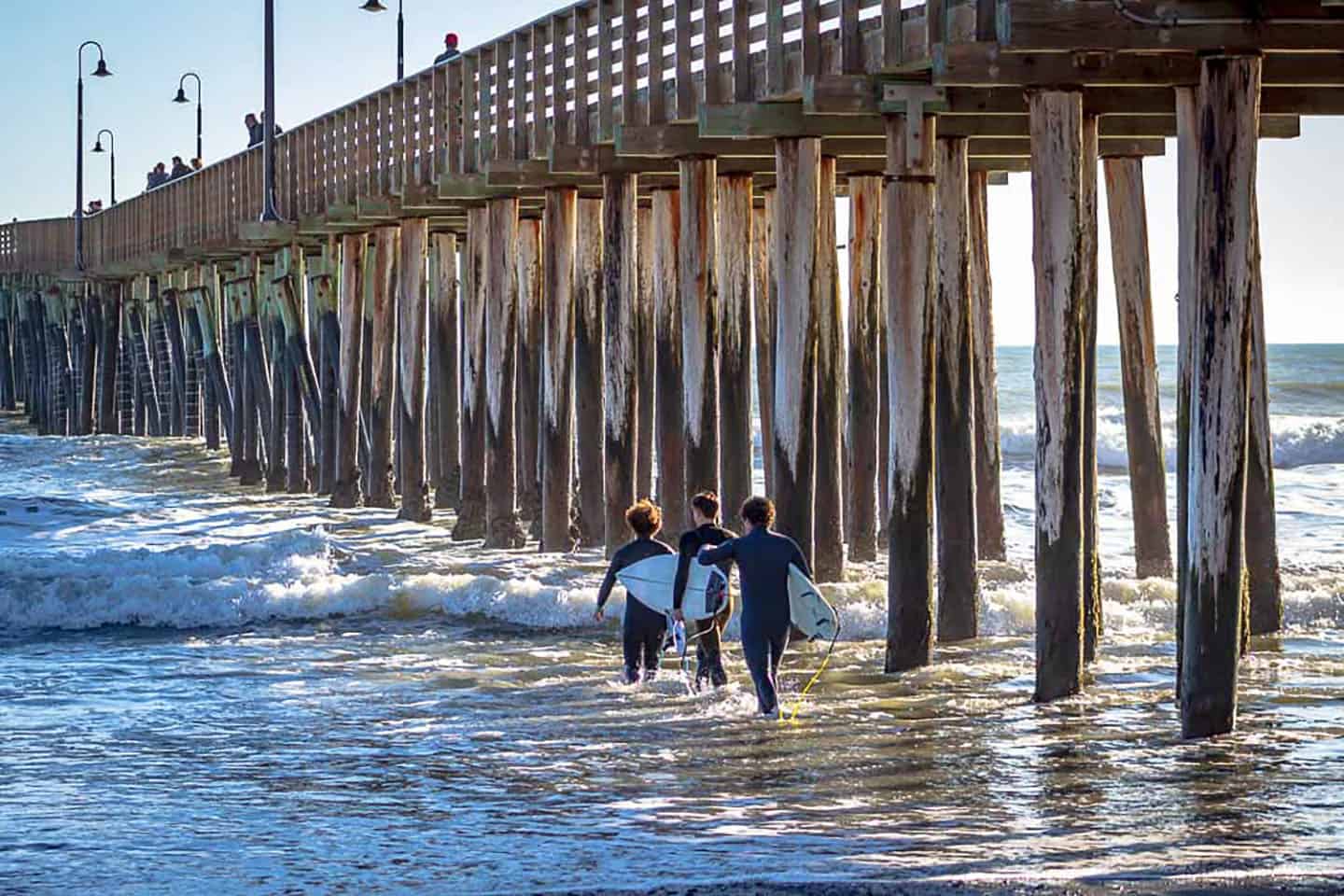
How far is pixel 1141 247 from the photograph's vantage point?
714 inches

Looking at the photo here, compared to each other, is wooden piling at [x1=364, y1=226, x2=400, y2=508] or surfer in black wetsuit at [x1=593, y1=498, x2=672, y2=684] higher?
wooden piling at [x1=364, y1=226, x2=400, y2=508]

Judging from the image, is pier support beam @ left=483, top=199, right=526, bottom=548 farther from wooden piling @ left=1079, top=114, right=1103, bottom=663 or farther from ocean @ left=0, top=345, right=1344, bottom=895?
wooden piling @ left=1079, top=114, right=1103, bottom=663

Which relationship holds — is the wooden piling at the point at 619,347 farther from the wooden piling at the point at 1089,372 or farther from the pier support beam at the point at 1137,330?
the wooden piling at the point at 1089,372

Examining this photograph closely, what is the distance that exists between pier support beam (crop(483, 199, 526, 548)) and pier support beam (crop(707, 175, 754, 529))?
4284 millimetres

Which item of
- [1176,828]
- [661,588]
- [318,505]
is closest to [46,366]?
[318,505]

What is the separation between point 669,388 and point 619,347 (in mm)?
842

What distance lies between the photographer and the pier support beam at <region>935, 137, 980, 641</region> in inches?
556

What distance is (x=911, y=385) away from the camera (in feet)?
46.1

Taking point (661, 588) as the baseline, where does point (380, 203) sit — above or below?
above

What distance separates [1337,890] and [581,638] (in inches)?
379

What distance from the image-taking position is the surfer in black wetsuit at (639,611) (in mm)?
13367

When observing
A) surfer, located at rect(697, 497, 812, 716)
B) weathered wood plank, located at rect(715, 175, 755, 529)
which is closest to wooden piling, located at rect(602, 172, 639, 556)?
weathered wood plank, located at rect(715, 175, 755, 529)

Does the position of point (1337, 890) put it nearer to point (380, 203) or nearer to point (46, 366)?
point (380, 203)

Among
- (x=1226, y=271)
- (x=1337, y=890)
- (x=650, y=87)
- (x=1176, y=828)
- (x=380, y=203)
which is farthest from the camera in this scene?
(x=380, y=203)
